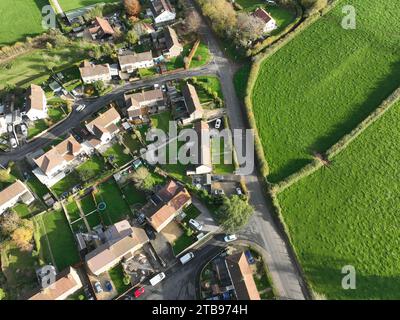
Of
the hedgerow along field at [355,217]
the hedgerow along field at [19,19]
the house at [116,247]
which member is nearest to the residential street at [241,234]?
the hedgerow along field at [355,217]

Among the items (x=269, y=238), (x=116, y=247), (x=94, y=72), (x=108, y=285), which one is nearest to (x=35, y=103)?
(x=94, y=72)

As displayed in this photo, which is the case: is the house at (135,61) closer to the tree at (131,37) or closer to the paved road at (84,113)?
the paved road at (84,113)

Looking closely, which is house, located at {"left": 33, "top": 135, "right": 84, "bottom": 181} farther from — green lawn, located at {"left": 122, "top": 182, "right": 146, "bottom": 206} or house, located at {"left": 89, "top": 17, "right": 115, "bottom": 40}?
house, located at {"left": 89, "top": 17, "right": 115, "bottom": 40}

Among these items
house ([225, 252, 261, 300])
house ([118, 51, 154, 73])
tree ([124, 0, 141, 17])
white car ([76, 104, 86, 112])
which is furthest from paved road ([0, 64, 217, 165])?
house ([225, 252, 261, 300])

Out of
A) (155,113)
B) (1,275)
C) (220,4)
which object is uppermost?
(220,4)

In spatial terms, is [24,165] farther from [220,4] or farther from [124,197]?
[220,4]

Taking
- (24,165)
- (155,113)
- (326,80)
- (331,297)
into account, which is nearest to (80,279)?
(24,165)

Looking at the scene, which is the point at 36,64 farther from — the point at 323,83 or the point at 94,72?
the point at 323,83
